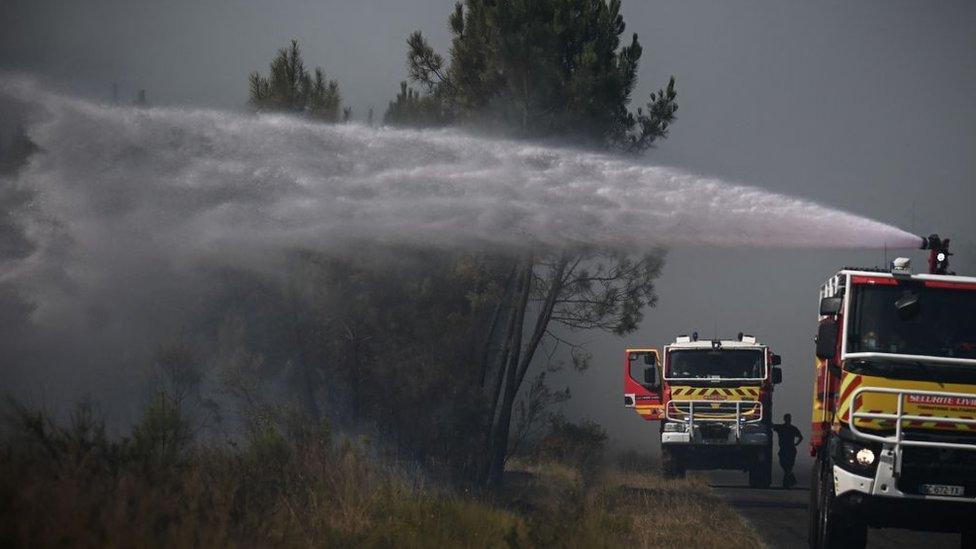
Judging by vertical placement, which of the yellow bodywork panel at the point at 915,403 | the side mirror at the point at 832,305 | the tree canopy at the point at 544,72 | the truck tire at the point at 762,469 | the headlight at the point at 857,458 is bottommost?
the truck tire at the point at 762,469

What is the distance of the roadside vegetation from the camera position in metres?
8.78

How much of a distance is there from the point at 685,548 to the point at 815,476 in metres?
1.86

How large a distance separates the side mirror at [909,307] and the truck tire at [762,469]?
15.1 metres

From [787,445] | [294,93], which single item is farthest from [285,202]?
[787,445]

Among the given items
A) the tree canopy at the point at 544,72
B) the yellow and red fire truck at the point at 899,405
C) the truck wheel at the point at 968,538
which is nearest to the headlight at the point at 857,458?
the yellow and red fire truck at the point at 899,405

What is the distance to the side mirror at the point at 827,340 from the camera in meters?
12.9

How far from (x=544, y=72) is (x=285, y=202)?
612 cm

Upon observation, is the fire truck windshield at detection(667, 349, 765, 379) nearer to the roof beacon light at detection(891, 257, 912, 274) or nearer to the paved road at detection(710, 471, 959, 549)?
the paved road at detection(710, 471, 959, 549)

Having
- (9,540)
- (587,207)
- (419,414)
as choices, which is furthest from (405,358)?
(9,540)

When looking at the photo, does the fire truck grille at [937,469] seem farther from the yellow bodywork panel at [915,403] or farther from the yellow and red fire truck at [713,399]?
the yellow and red fire truck at [713,399]

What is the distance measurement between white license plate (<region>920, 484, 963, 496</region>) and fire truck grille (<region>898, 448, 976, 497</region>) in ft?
0.11

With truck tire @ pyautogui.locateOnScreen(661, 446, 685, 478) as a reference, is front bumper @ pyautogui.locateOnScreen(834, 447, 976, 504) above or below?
above

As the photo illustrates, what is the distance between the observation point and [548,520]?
45.4 feet

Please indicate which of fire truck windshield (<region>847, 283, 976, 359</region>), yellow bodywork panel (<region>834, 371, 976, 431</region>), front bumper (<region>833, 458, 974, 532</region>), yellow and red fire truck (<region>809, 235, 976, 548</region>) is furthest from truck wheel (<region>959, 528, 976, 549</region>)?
fire truck windshield (<region>847, 283, 976, 359</region>)
